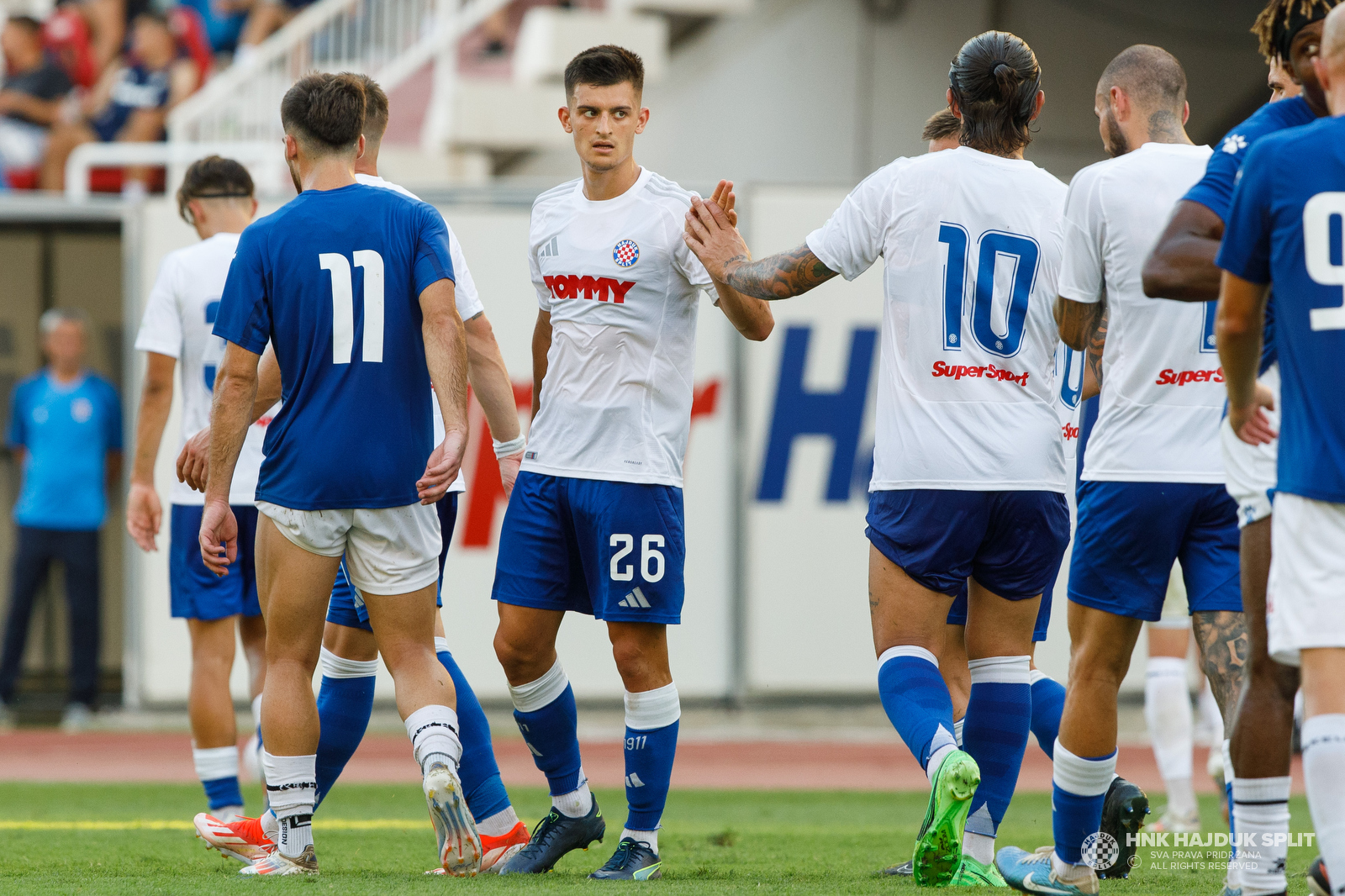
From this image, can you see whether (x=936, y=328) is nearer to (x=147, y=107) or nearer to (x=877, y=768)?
(x=877, y=768)

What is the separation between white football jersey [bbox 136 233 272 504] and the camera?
611 centimetres

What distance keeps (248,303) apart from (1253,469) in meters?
2.74

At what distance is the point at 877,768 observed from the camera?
9094 mm

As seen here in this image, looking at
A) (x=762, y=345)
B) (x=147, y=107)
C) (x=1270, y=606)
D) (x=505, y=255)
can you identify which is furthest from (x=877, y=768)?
(x=147, y=107)

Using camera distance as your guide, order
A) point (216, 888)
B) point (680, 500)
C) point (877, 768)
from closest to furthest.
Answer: point (216, 888) < point (680, 500) < point (877, 768)

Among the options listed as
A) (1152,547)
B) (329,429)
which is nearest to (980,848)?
(1152,547)

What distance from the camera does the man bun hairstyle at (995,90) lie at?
4266 millimetres

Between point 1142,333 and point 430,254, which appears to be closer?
point 1142,333

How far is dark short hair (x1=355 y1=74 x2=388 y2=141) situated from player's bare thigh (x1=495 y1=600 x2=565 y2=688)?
5.33 feet

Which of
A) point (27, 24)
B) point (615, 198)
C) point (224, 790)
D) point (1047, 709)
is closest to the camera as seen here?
point (615, 198)

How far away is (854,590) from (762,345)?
5.65 ft

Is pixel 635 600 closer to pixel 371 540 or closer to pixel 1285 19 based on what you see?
pixel 371 540

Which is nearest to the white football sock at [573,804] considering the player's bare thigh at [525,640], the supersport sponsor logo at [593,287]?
the player's bare thigh at [525,640]

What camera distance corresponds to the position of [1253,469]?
3.45 metres
